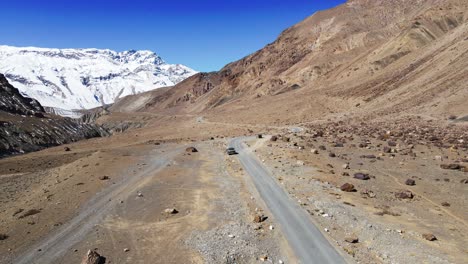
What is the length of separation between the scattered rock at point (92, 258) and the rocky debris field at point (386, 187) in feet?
41.7

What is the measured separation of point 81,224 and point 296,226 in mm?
13676

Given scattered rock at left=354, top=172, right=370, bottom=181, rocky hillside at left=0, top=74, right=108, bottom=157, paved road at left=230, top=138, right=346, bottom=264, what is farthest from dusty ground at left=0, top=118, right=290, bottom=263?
rocky hillside at left=0, top=74, right=108, bottom=157

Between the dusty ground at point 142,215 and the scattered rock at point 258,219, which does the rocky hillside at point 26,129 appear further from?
the scattered rock at point 258,219

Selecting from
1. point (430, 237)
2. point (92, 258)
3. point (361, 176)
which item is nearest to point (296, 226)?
point (430, 237)

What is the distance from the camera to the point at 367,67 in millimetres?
107000

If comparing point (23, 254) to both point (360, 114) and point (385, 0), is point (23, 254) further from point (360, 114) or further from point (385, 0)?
point (385, 0)

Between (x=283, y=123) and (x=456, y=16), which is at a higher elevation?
(x=456, y=16)

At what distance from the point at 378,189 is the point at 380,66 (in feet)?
265

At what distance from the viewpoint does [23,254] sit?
20.1 m

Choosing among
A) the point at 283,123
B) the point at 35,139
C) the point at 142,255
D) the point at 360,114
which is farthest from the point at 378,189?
the point at 35,139

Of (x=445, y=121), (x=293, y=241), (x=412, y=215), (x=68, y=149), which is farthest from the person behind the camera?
(x=68, y=149)

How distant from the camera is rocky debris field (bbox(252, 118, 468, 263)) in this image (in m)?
20.9

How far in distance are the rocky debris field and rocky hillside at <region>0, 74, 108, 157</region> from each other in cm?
6813

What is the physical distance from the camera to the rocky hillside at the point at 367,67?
76.1 meters
